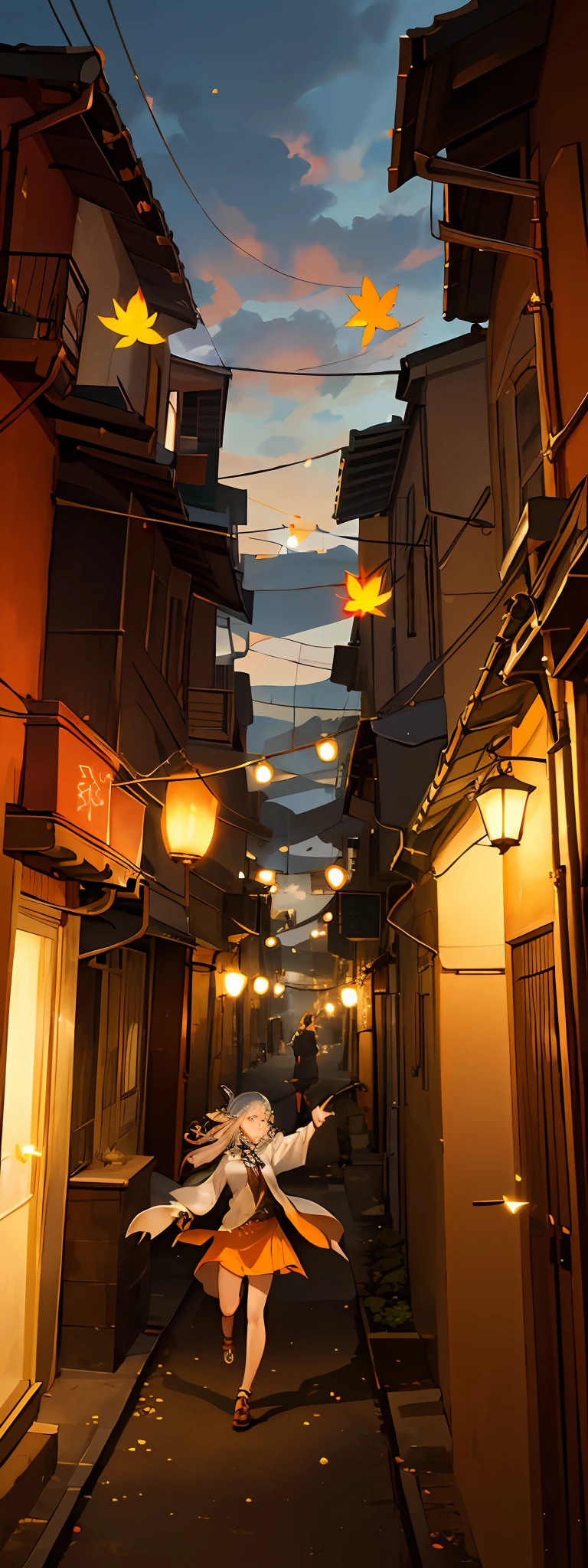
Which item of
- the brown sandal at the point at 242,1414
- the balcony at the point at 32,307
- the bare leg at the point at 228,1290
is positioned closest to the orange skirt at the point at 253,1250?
the bare leg at the point at 228,1290

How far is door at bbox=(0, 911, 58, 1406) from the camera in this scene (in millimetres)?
7484

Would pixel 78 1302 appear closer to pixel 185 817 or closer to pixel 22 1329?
pixel 22 1329

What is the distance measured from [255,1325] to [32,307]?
8840 mm

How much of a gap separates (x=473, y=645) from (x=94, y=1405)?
8.21m

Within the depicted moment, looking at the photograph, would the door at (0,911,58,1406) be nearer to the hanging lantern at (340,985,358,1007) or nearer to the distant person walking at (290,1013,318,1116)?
the hanging lantern at (340,985,358,1007)

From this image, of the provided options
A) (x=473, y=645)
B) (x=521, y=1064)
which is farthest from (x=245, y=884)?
(x=521, y=1064)

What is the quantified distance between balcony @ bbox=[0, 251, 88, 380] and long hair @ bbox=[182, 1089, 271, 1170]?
6290mm

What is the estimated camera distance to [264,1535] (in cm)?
660

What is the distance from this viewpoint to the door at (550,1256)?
456cm

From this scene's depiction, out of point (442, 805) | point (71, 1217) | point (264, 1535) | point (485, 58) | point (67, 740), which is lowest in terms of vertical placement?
point (264, 1535)

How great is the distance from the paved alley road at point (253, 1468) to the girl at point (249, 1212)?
505mm

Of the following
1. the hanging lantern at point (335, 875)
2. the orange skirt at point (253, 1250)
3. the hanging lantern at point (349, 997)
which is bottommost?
the orange skirt at point (253, 1250)

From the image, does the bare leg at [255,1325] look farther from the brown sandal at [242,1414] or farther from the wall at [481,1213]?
the wall at [481,1213]

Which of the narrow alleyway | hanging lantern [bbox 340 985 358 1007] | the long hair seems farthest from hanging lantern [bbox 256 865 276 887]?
the long hair
